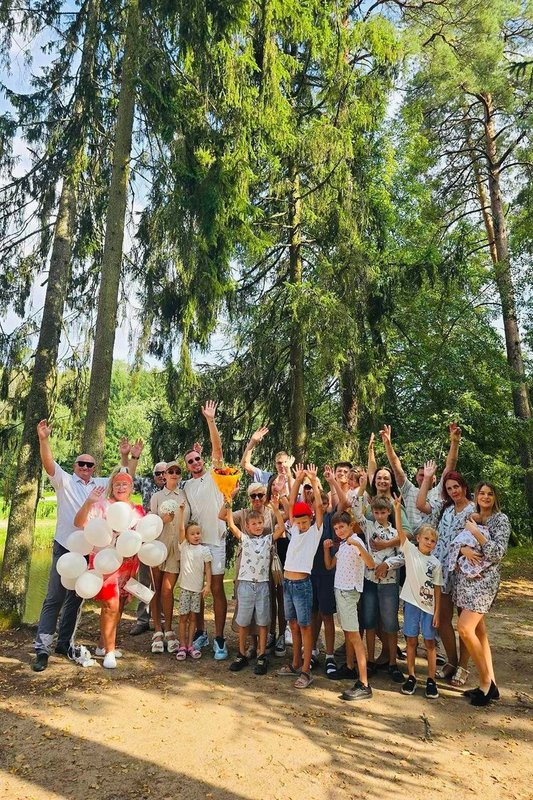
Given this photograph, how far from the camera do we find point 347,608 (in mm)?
4641

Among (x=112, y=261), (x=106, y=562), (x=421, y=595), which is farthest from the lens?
(x=112, y=261)

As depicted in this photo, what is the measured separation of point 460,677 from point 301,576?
1602 mm

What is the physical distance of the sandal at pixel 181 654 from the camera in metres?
5.23

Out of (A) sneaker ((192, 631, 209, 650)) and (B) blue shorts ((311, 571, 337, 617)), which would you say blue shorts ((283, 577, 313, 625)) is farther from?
(A) sneaker ((192, 631, 209, 650))

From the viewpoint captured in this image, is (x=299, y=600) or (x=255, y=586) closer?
(x=299, y=600)

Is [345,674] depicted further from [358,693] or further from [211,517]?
[211,517]

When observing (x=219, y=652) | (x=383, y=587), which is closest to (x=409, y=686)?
(x=383, y=587)

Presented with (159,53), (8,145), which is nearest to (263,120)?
(159,53)

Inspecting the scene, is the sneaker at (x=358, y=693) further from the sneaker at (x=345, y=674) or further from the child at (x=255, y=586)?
the child at (x=255, y=586)

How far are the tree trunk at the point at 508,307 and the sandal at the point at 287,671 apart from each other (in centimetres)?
768

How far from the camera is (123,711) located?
4133 millimetres

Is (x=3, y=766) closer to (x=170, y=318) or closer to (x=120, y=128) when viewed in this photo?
(x=170, y=318)

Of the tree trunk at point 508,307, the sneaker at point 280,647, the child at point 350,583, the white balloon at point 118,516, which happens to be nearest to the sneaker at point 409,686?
the child at point 350,583

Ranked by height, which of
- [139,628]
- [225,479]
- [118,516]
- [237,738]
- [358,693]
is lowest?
[237,738]
